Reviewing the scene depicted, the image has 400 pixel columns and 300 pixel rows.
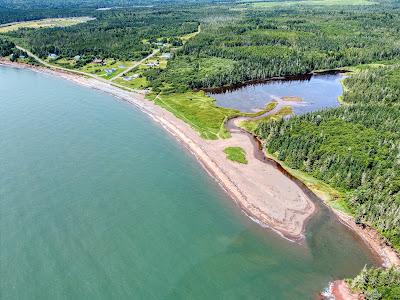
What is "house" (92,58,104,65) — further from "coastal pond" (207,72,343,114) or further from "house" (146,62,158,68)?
"coastal pond" (207,72,343,114)

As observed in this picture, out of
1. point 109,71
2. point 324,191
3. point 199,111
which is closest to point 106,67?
point 109,71

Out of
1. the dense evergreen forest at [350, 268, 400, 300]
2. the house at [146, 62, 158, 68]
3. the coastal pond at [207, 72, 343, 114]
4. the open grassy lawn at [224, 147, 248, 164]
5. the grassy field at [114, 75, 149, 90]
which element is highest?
the dense evergreen forest at [350, 268, 400, 300]

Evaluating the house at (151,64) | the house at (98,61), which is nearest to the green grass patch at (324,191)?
the house at (151,64)

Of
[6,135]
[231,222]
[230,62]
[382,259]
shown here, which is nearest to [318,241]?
[382,259]

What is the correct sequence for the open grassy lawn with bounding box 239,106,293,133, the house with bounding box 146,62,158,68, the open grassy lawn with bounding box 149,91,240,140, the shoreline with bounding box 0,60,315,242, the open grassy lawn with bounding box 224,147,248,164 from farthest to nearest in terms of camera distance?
the house with bounding box 146,62,158,68
the open grassy lawn with bounding box 239,106,293,133
the open grassy lawn with bounding box 149,91,240,140
the open grassy lawn with bounding box 224,147,248,164
the shoreline with bounding box 0,60,315,242

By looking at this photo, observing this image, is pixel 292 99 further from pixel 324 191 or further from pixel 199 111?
pixel 324 191

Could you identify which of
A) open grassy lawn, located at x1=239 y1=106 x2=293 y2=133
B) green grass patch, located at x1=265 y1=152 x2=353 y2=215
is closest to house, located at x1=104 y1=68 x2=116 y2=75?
open grassy lawn, located at x1=239 y1=106 x2=293 y2=133

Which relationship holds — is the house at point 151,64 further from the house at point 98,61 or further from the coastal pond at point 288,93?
the coastal pond at point 288,93

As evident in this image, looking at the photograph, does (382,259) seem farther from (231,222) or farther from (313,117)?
(313,117)
